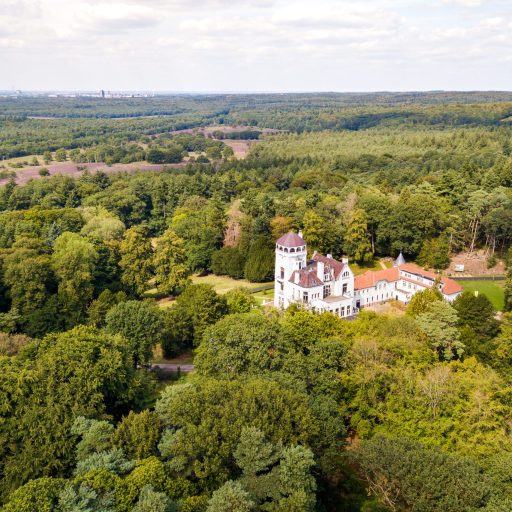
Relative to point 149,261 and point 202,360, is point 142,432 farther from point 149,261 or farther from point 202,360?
point 149,261

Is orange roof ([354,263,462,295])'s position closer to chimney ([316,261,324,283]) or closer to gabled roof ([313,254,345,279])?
gabled roof ([313,254,345,279])

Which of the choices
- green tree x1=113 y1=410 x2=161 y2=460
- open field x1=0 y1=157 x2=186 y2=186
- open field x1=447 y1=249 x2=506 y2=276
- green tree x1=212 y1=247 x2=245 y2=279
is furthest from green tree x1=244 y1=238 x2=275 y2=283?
open field x1=0 y1=157 x2=186 y2=186

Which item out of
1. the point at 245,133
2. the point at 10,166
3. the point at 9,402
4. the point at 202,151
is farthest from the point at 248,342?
the point at 245,133

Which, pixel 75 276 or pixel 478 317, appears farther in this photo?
pixel 75 276

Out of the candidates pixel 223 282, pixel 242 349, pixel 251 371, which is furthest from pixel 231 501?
pixel 223 282

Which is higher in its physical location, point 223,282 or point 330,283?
point 330,283

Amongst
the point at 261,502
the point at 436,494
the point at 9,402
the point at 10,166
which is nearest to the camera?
the point at 436,494

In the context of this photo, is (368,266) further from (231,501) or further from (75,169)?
(75,169)
